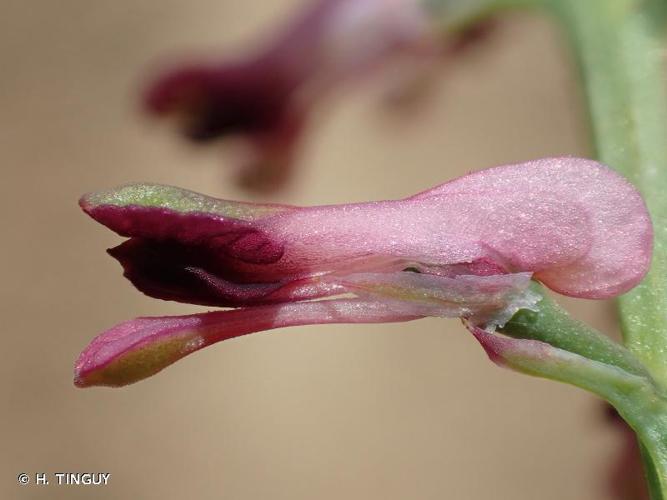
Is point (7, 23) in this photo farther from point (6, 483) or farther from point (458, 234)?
point (458, 234)

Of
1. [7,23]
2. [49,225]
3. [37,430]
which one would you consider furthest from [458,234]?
A: [7,23]

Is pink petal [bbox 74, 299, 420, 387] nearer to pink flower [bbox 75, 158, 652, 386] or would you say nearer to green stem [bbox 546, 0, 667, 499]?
pink flower [bbox 75, 158, 652, 386]

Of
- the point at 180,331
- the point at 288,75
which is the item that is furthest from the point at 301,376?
the point at 180,331

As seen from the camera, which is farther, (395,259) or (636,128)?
(636,128)

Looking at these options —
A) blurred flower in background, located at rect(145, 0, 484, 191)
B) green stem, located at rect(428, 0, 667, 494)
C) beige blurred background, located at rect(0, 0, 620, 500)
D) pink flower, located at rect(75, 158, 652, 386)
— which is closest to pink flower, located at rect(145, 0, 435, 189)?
blurred flower in background, located at rect(145, 0, 484, 191)

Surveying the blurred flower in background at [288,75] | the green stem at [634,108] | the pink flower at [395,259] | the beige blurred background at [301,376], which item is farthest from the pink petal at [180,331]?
the beige blurred background at [301,376]

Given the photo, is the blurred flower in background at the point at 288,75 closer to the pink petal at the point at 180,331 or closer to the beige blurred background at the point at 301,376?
the pink petal at the point at 180,331

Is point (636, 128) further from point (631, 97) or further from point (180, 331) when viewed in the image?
point (180, 331)
